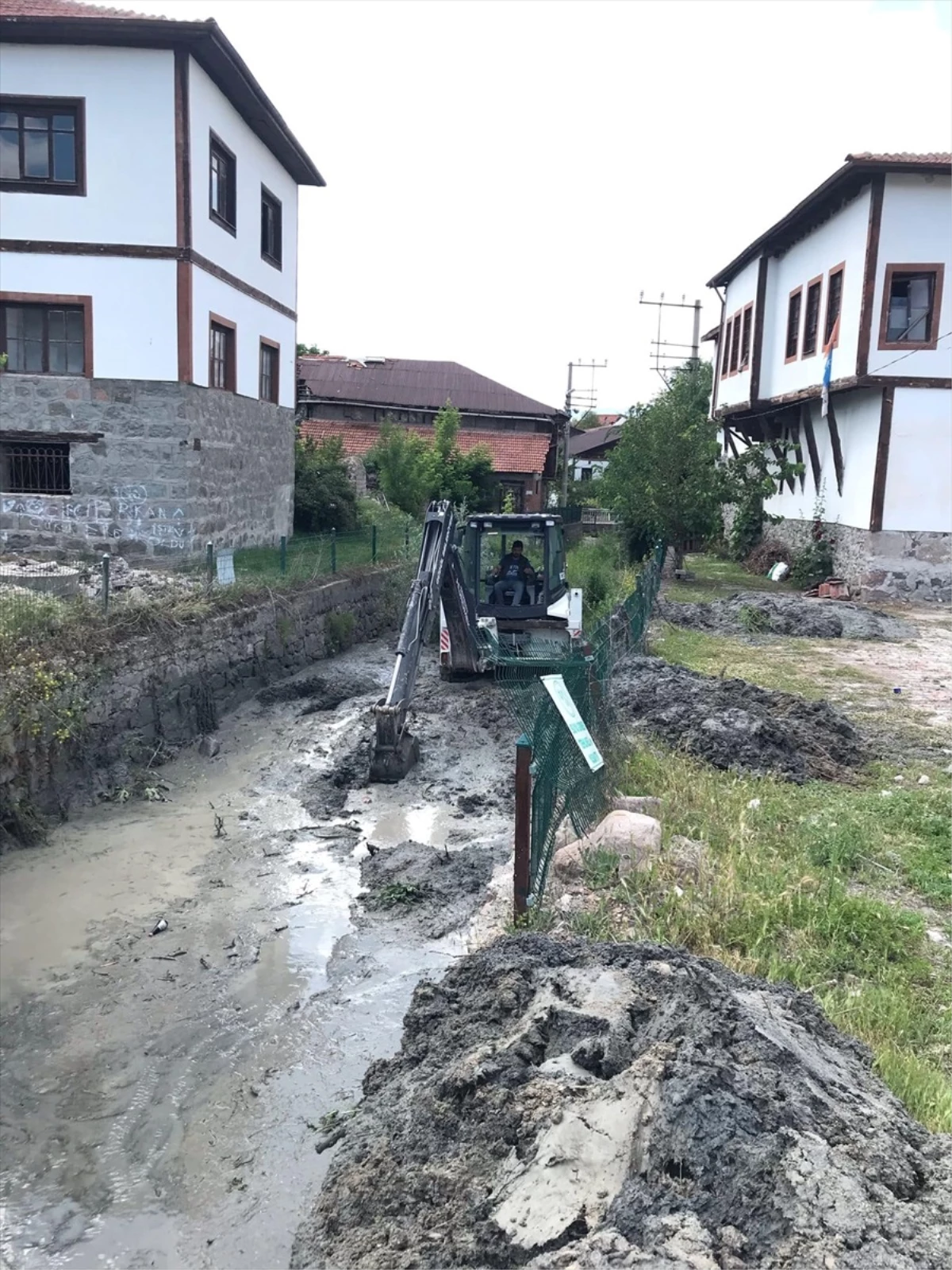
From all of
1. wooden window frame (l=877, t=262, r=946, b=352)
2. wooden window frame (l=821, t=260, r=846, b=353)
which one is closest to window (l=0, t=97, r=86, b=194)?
wooden window frame (l=877, t=262, r=946, b=352)

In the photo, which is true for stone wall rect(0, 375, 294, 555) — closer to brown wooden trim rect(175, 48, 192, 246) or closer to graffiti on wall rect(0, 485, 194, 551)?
graffiti on wall rect(0, 485, 194, 551)

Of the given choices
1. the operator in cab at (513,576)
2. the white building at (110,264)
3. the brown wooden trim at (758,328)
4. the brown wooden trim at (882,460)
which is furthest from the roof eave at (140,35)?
the brown wooden trim at (758,328)

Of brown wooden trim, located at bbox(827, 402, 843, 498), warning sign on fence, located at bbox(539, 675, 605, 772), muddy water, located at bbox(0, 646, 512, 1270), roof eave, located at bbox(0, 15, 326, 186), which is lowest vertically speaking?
muddy water, located at bbox(0, 646, 512, 1270)

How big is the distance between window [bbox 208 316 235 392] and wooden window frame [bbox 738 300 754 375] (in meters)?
16.4

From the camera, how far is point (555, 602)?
1376cm

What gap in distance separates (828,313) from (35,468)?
17363mm

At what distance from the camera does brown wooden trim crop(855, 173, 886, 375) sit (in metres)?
20.4

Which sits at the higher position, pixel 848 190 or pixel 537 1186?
pixel 848 190

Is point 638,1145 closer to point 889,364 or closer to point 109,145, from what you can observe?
point 109,145

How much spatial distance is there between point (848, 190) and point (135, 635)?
1857 centimetres

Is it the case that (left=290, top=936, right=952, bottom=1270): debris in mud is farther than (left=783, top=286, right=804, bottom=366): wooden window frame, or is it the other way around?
(left=783, top=286, right=804, bottom=366): wooden window frame

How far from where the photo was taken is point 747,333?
29672 millimetres

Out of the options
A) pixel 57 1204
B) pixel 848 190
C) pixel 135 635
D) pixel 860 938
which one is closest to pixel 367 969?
pixel 57 1204

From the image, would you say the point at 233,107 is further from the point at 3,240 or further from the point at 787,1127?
the point at 787,1127
